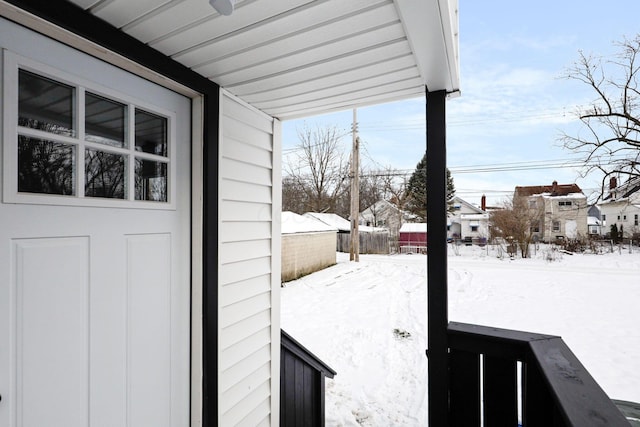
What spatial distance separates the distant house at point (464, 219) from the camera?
71.4 feet

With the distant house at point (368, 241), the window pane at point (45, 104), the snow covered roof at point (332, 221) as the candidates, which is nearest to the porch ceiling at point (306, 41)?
the window pane at point (45, 104)

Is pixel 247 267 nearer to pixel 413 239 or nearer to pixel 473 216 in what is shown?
pixel 413 239

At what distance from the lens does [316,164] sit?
50.4ft

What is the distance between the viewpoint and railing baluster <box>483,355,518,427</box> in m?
1.36

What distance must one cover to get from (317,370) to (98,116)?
7.43ft

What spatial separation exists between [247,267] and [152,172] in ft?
2.45

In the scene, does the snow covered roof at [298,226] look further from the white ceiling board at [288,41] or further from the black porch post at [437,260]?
the white ceiling board at [288,41]

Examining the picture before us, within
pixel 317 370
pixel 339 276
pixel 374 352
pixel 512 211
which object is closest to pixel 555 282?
pixel 512 211

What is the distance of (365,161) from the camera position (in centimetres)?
1620

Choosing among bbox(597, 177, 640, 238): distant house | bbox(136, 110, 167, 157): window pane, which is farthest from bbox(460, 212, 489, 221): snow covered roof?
bbox(136, 110, 167, 157): window pane

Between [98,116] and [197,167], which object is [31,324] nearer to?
[98,116]

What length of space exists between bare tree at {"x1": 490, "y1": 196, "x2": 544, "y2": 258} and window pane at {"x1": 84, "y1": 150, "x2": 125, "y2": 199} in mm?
13903

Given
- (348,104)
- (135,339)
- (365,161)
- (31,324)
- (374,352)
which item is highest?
(365,161)

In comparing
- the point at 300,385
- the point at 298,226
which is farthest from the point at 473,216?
the point at 300,385
